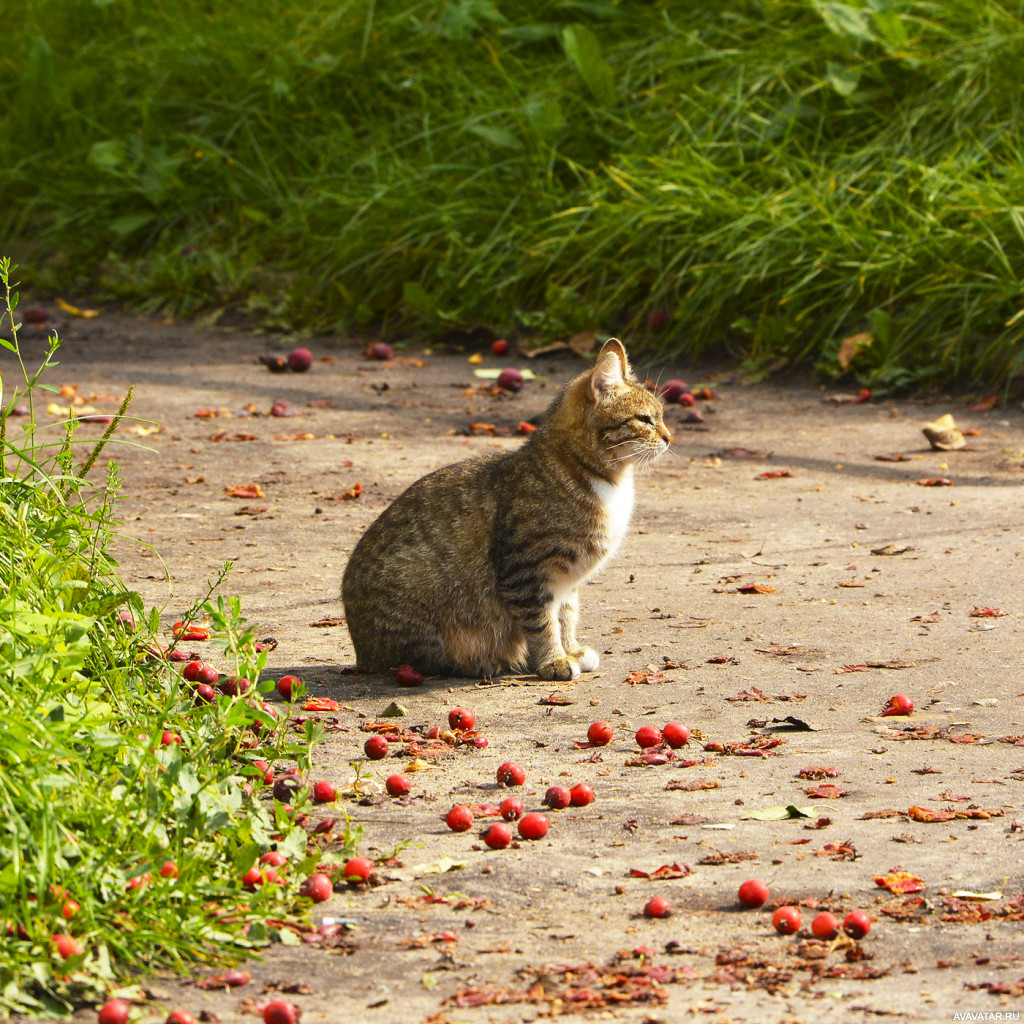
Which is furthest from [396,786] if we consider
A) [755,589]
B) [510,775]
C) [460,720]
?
[755,589]

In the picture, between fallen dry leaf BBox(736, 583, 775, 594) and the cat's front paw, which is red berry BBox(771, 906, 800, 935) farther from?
fallen dry leaf BBox(736, 583, 775, 594)

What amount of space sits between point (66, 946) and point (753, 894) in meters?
1.48

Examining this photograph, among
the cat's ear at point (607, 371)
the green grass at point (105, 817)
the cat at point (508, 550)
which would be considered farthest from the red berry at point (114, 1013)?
the cat's ear at point (607, 371)

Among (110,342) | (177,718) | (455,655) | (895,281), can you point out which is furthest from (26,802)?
(110,342)

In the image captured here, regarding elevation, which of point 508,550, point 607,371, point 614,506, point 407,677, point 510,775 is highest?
point 607,371

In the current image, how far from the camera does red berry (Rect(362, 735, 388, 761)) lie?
13.3ft

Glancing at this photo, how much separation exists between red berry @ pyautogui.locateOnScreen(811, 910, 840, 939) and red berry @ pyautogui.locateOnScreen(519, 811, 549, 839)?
2.62 feet

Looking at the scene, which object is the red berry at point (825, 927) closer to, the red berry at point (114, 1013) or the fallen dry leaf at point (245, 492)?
the red berry at point (114, 1013)

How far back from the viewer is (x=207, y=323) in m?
11.7

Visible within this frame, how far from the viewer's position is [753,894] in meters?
3.14

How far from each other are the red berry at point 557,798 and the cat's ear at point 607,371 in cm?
192

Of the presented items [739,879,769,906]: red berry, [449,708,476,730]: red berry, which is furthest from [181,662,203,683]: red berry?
[739,879,769,906]: red berry

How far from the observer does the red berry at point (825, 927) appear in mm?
2969

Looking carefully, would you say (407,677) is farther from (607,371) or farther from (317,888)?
(317,888)
